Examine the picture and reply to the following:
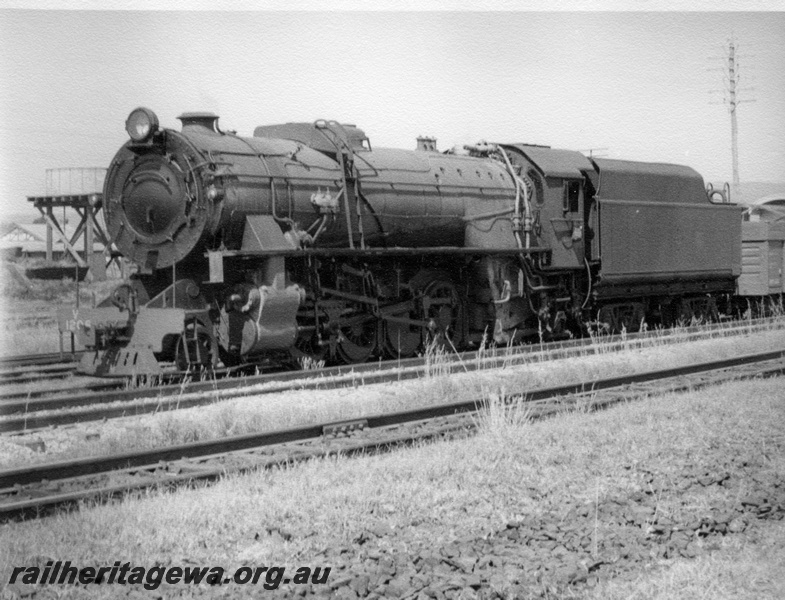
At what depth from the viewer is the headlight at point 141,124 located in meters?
11.8

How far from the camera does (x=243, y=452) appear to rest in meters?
7.44

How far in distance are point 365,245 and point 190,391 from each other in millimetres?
4424

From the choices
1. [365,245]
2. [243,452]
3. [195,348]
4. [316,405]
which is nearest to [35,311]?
[365,245]

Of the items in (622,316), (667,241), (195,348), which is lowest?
(622,316)

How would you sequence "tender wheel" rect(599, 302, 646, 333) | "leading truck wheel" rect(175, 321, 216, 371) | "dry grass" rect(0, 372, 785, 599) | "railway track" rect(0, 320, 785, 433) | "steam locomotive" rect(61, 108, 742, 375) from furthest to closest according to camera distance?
"tender wheel" rect(599, 302, 646, 333), "steam locomotive" rect(61, 108, 742, 375), "leading truck wheel" rect(175, 321, 216, 371), "railway track" rect(0, 320, 785, 433), "dry grass" rect(0, 372, 785, 599)

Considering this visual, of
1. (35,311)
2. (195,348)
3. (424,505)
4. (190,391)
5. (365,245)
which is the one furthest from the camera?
(35,311)

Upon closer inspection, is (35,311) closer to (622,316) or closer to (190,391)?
(622,316)

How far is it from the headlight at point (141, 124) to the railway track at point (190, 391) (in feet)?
10.7

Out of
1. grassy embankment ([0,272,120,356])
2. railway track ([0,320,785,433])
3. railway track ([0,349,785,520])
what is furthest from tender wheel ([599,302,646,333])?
grassy embankment ([0,272,120,356])

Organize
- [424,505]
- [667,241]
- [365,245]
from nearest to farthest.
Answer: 1. [424,505]
2. [365,245]
3. [667,241]

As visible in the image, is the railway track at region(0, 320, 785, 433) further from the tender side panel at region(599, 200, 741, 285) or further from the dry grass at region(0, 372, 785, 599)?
the tender side panel at region(599, 200, 741, 285)

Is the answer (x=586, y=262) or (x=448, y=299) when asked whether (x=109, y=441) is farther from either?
(x=586, y=262)

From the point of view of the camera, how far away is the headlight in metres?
11.8

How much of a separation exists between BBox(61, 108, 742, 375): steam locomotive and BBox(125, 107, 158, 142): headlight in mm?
24
